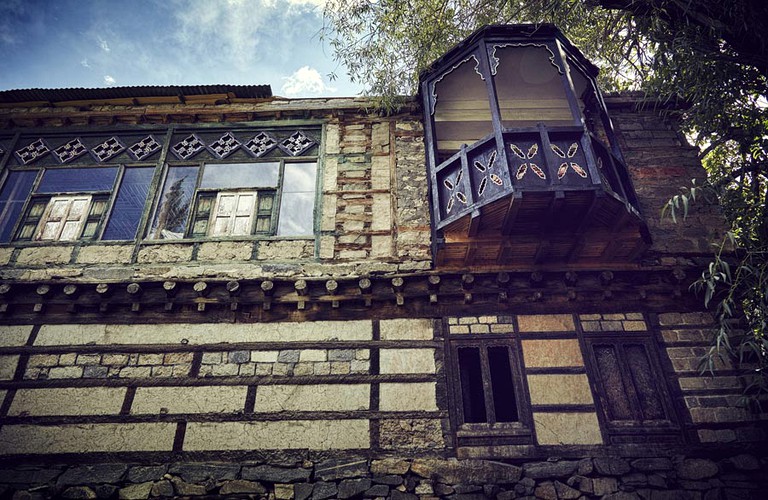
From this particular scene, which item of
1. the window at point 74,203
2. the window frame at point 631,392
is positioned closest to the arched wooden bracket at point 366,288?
the window frame at point 631,392

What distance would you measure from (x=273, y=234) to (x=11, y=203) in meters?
4.72

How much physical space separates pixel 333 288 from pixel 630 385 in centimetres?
405

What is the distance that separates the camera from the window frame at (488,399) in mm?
4918

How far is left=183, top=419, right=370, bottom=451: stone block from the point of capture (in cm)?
492

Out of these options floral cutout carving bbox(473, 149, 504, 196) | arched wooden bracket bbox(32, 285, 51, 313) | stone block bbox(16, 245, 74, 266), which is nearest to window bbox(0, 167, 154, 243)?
stone block bbox(16, 245, 74, 266)

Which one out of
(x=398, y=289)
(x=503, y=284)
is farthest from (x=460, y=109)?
(x=398, y=289)

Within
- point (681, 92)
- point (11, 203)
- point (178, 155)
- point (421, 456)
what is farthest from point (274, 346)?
point (681, 92)

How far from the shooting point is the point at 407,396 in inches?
204

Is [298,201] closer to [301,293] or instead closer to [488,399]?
[301,293]

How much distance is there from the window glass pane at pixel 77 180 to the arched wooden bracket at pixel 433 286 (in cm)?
579

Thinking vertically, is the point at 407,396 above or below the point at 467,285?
below

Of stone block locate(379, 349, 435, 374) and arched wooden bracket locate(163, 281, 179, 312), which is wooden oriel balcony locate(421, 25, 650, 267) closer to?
stone block locate(379, 349, 435, 374)

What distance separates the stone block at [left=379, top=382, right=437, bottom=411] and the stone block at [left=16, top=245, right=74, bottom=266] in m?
5.36

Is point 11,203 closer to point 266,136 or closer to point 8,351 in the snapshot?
point 8,351
